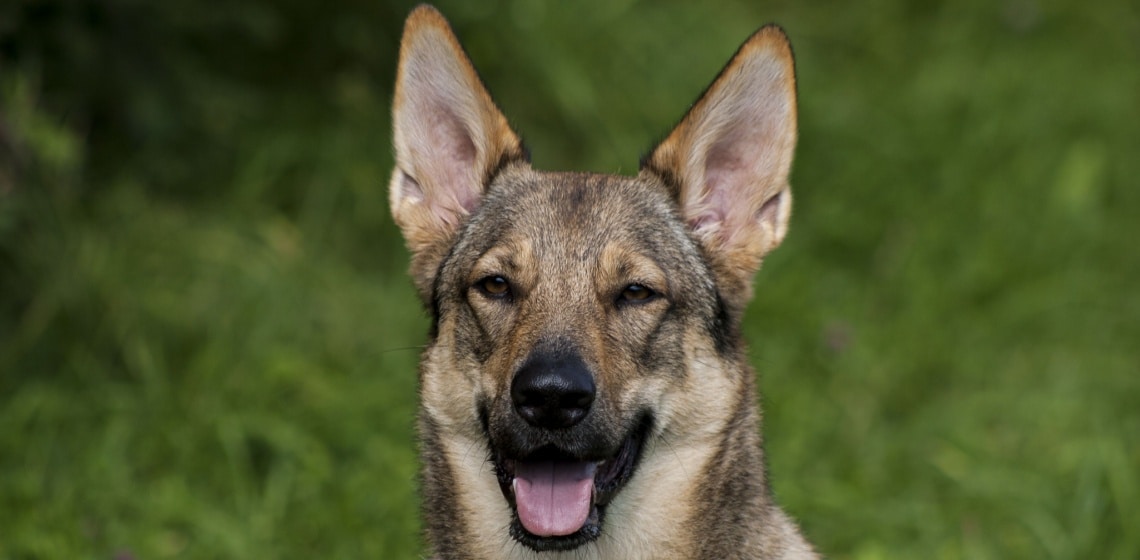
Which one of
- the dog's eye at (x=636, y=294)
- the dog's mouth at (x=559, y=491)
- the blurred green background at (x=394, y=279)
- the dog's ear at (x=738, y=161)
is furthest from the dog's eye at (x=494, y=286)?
the blurred green background at (x=394, y=279)

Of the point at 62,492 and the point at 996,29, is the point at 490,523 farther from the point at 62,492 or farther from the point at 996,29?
the point at 996,29

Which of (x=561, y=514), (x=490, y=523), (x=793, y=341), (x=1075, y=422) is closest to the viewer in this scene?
(x=561, y=514)

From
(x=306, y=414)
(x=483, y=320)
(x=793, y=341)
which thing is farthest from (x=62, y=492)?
(x=793, y=341)

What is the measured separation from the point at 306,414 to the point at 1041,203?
4.92 metres

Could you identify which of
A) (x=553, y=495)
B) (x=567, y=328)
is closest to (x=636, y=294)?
(x=567, y=328)

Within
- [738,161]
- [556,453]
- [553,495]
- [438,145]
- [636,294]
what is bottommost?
[553,495]

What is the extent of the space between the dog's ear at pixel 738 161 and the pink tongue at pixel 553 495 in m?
0.98

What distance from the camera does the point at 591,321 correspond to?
13.9 ft

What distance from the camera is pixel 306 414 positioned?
6484mm

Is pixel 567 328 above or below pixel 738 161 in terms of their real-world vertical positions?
below

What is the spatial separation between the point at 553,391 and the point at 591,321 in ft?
1.18

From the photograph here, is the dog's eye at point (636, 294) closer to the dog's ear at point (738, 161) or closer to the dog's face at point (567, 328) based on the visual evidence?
the dog's face at point (567, 328)

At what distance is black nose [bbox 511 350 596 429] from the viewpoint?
156 inches

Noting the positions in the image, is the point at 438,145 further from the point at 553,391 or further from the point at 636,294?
the point at 553,391
